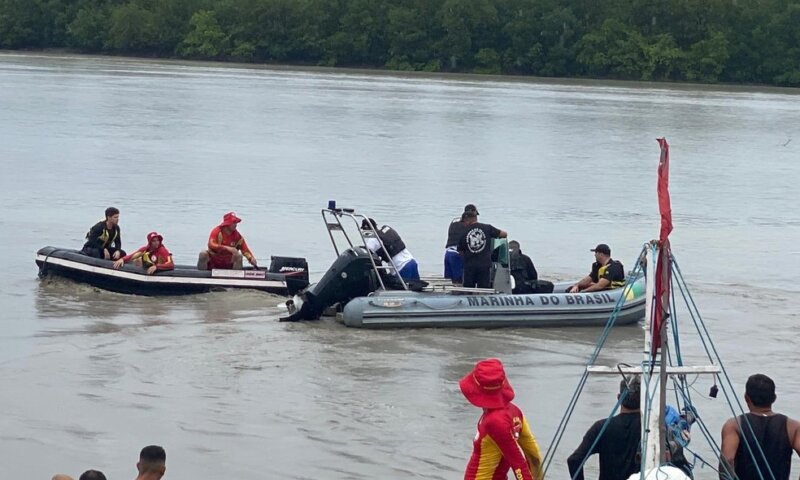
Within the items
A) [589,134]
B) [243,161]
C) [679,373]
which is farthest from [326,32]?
[679,373]

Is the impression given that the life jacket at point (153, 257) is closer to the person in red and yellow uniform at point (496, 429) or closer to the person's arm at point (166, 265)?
the person's arm at point (166, 265)

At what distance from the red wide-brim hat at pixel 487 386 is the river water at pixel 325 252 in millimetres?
2997

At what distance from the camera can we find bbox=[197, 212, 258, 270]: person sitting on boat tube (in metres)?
15.1

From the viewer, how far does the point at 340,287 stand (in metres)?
13.9

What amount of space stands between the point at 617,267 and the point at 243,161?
19634 mm

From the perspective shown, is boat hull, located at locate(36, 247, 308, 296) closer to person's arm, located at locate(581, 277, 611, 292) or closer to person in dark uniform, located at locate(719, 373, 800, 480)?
person's arm, located at locate(581, 277, 611, 292)

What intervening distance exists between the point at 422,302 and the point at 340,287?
87 cm

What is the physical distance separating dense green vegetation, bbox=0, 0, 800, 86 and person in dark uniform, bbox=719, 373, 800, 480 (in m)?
78.1

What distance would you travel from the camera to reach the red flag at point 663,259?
607 centimetres

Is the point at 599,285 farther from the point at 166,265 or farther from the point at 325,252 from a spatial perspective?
the point at 325,252

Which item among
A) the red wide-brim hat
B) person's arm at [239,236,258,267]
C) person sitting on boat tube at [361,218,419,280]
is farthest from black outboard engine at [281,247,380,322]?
the red wide-brim hat

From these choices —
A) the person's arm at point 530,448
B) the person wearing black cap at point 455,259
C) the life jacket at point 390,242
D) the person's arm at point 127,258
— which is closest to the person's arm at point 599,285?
the person wearing black cap at point 455,259

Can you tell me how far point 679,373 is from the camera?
20.5 feet

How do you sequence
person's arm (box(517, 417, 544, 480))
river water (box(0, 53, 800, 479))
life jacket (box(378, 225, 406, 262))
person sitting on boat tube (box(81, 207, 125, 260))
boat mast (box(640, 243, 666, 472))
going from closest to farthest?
boat mast (box(640, 243, 666, 472)) < person's arm (box(517, 417, 544, 480)) < river water (box(0, 53, 800, 479)) < life jacket (box(378, 225, 406, 262)) < person sitting on boat tube (box(81, 207, 125, 260))
